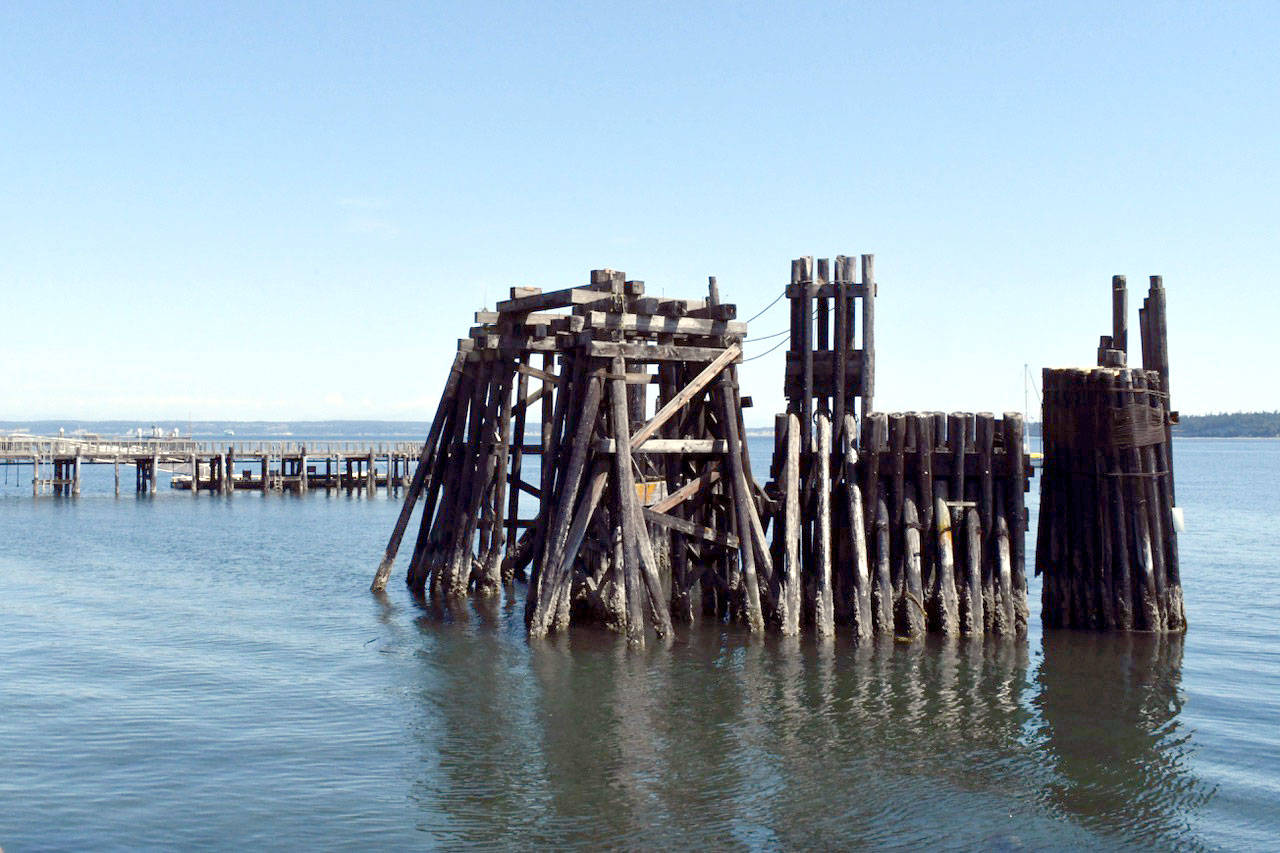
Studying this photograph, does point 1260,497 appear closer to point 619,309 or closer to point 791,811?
point 619,309

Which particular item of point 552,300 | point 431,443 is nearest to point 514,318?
point 552,300

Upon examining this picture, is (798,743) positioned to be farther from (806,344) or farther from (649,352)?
(806,344)

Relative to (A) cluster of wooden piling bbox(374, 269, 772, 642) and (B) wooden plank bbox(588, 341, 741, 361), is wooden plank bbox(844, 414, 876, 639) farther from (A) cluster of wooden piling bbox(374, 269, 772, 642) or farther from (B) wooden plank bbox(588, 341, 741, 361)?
(B) wooden plank bbox(588, 341, 741, 361)

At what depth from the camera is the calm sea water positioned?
34.4ft

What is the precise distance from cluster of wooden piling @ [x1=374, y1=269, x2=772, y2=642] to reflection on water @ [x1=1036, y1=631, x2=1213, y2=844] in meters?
4.73

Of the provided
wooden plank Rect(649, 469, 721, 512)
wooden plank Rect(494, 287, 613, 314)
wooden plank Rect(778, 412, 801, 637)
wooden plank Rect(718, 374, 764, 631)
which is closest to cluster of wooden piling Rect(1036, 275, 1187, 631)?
wooden plank Rect(778, 412, 801, 637)

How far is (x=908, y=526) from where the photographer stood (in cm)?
1778

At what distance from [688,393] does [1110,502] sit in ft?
21.1

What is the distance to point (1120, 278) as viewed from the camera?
19281 mm

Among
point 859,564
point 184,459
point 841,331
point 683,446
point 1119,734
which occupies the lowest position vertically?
point 1119,734

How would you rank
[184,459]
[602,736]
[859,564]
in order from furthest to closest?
[184,459] → [859,564] → [602,736]

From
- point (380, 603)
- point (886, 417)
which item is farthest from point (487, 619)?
point (886, 417)

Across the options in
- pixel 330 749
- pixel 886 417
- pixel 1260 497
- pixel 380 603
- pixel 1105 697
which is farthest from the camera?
pixel 1260 497

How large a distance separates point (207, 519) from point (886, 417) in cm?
3877
